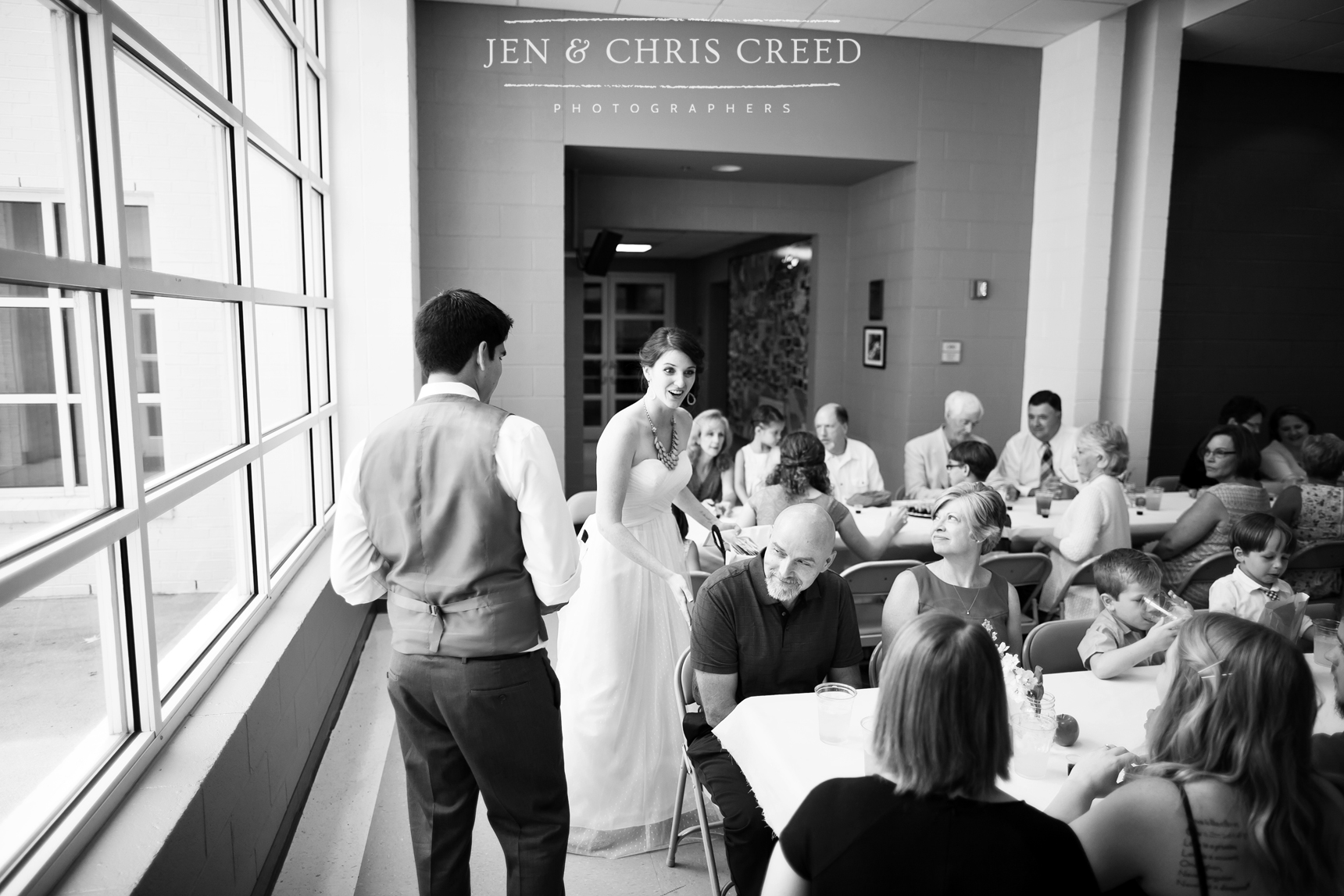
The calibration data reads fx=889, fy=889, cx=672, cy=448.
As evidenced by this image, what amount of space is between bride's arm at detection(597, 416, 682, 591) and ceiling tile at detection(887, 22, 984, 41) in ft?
13.6

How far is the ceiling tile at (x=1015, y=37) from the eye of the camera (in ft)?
19.1

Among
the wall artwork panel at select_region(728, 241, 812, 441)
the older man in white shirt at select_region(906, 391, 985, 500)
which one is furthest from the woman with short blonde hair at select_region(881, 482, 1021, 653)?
the wall artwork panel at select_region(728, 241, 812, 441)

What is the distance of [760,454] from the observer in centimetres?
519

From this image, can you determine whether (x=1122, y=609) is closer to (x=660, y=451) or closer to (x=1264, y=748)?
(x=1264, y=748)

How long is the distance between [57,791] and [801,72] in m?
5.53

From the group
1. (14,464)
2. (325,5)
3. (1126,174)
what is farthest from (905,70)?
(14,464)

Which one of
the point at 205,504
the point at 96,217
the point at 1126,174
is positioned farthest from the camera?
the point at 1126,174

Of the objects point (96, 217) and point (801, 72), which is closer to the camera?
point (96, 217)

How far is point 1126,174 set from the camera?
5.95 metres

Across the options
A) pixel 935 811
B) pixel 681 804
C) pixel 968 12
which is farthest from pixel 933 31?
pixel 935 811

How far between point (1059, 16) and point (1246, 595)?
4180 millimetres

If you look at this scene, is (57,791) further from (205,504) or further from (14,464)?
(205,504)

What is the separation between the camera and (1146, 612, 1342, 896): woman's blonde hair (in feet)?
4.56

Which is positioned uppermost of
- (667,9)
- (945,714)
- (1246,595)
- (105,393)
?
(667,9)
